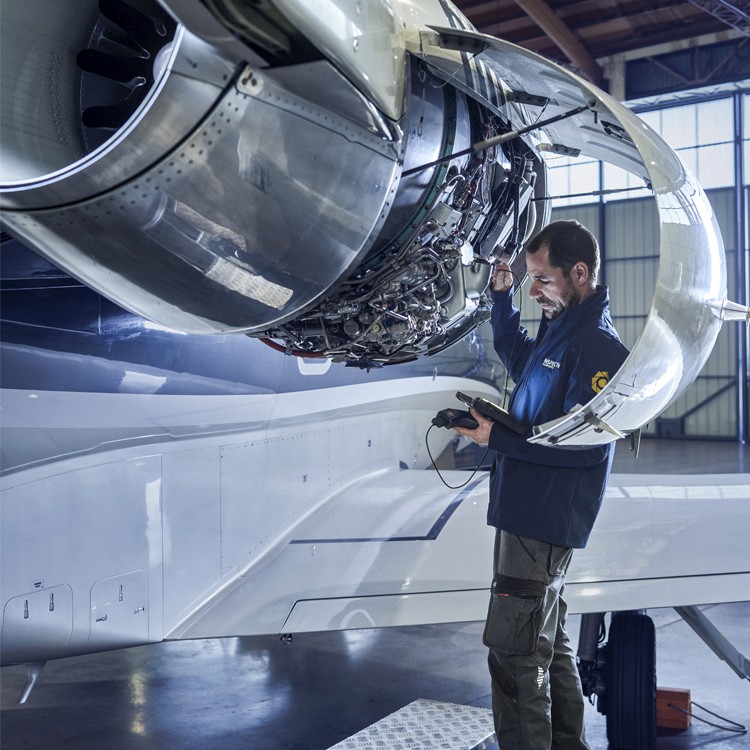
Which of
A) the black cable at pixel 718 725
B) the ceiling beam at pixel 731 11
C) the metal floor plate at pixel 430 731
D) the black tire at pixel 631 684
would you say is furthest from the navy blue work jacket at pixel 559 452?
the ceiling beam at pixel 731 11

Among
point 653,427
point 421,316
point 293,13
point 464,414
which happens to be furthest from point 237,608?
point 653,427

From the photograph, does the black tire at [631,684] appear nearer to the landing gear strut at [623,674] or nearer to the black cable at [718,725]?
the landing gear strut at [623,674]

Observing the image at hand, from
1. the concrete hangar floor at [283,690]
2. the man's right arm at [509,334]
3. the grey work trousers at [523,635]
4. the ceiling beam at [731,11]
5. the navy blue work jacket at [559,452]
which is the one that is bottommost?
the concrete hangar floor at [283,690]

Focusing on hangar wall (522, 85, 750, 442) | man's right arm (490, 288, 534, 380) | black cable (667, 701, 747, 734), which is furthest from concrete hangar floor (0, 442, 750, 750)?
hangar wall (522, 85, 750, 442)

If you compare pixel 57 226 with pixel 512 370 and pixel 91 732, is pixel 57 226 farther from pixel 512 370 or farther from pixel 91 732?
pixel 91 732

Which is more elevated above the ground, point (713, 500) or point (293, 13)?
point (293, 13)

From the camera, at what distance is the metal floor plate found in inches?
154

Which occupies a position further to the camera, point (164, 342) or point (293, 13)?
point (164, 342)

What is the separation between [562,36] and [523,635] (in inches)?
637

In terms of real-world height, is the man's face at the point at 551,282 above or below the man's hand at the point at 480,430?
above

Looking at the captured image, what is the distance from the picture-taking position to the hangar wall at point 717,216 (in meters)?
19.9

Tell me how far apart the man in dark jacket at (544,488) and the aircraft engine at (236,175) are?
484 millimetres

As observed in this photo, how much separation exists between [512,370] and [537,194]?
0.79 m

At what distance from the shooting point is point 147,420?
4012mm
